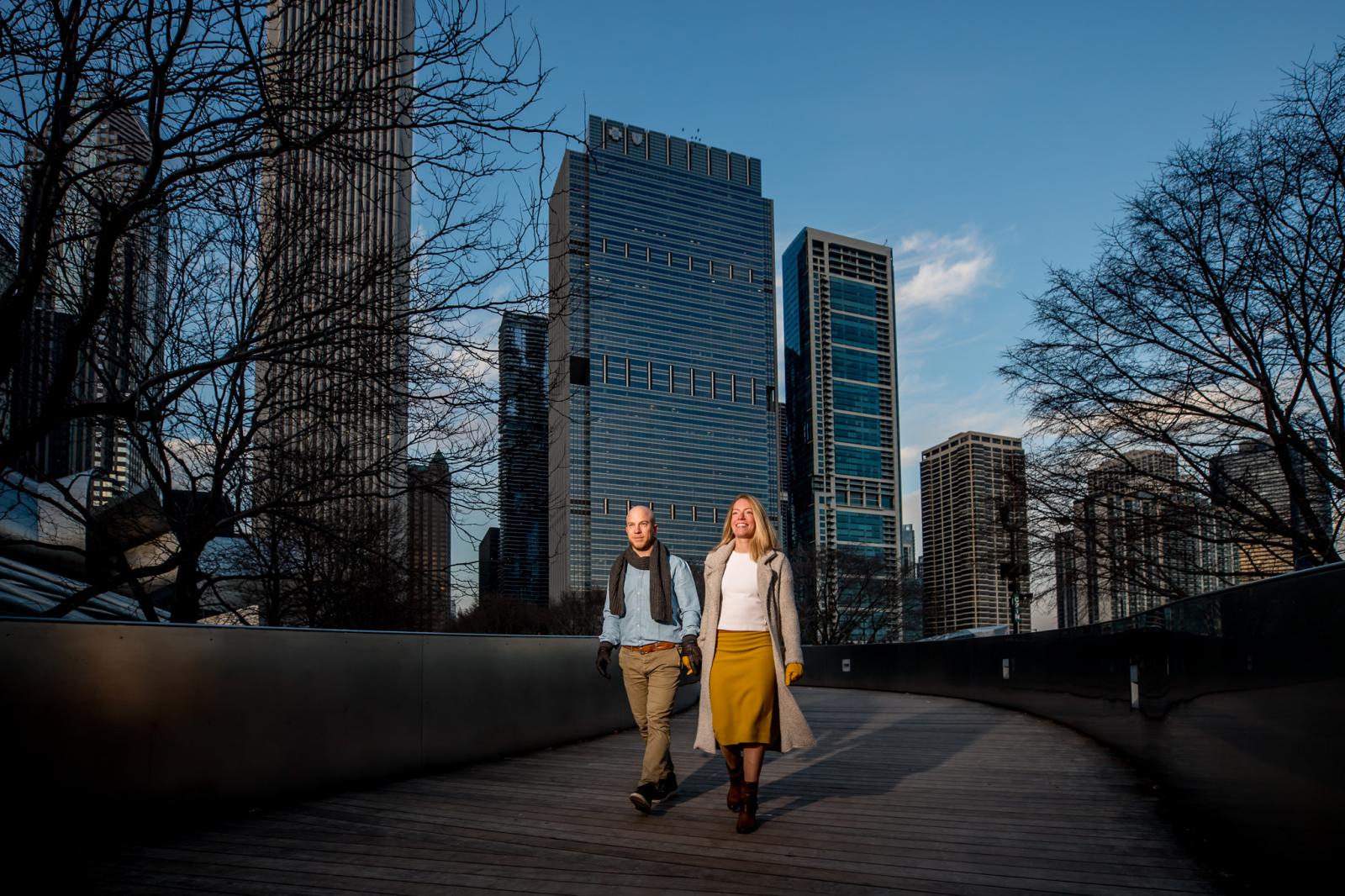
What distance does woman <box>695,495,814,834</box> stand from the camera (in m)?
5.67

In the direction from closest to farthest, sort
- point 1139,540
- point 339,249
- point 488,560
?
point 339,249 < point 488,560 < point 1139,540

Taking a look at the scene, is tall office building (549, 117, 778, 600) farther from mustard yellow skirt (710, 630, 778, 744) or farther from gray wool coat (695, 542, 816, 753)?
mustard yellow skirt (710, 630, 778, 744)

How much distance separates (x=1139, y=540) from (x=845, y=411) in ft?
474

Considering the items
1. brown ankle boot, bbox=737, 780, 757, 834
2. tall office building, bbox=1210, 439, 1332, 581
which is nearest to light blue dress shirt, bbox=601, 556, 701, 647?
brown ankle boot, bbox=737, 780, 757, 834

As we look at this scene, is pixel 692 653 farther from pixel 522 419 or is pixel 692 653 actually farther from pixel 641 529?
pixel 522 419

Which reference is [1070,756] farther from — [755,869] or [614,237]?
[614,237]

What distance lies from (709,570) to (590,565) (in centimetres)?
14197

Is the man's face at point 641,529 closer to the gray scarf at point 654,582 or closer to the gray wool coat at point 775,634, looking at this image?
the gray scarf at point 654,582

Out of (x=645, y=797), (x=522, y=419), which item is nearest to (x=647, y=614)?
(x=645, y=797)

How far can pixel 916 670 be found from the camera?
22.3 m

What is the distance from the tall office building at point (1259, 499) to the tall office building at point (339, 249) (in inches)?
577

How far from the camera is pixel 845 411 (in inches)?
6358

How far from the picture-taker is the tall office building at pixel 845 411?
161 meters

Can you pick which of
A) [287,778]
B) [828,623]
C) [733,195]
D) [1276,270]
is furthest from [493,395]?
[733,195]
